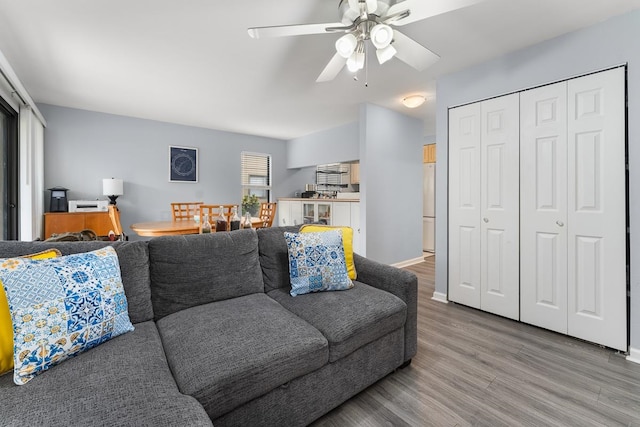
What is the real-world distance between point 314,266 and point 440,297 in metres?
1.88

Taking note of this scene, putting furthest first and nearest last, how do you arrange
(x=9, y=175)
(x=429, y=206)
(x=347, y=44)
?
(x=429, y=206) < (x=9, y=175) < (x=347, y=44)

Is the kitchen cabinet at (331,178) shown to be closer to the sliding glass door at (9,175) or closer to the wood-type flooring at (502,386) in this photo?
the wood-type flooring at (502,386)

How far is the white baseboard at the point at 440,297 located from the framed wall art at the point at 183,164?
437 centimetres

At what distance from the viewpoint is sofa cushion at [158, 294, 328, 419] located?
3.43ft

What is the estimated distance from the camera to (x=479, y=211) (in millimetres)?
2721

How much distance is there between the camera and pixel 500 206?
102 inches

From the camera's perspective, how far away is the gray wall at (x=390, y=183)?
149 inches

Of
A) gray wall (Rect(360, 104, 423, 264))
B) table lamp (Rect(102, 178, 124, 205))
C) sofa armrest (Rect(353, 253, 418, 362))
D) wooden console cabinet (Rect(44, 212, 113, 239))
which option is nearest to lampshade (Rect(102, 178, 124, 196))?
table lamp (Rect(102, 178, 124, 205))

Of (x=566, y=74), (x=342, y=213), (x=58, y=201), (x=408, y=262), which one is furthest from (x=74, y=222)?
(x=566, y=74)

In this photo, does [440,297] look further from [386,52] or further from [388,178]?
[386,52]

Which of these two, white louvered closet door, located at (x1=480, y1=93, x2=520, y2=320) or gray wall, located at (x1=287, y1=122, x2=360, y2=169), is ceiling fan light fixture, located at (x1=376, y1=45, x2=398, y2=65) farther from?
gray wall, located at (x1=287, y1=122, x2=360, y2=169)

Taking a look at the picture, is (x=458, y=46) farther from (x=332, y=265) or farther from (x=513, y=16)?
(x=332, y=265)

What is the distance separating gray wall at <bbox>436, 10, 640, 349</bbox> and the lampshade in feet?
14.6

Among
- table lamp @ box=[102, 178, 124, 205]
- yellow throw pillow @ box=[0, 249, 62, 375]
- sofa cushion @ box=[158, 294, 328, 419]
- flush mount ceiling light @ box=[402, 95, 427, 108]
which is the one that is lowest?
sofa cushion @ box=[158, 294, 328, 419]
